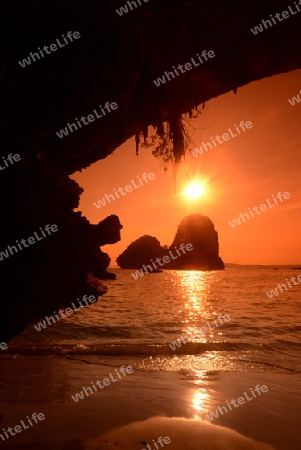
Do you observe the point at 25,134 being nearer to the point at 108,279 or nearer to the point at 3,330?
the point at 3,330

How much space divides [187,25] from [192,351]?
8552 mm

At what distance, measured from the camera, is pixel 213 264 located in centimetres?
12381

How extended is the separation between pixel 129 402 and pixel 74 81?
22.3 ft

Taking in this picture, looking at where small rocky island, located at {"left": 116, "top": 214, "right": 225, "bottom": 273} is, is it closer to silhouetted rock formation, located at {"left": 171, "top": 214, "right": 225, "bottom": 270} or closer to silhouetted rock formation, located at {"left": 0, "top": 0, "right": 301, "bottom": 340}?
silhouetted rock formation, located at {"left": 171, "top": 214, "right": 225, "bottom": 270}

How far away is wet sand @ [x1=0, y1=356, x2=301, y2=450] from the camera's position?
3.71m

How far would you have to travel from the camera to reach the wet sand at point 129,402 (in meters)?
3.71

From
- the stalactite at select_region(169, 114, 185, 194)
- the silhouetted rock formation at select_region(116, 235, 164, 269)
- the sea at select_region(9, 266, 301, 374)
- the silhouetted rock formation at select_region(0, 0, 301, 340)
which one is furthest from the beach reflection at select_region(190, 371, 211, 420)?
the silhouetted rock formation at select_region(116, 235, 164, 269)

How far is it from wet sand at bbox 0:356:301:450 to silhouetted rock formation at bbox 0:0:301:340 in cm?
178

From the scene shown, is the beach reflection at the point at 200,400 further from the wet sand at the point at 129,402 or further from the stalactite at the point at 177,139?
the stalactite at the point at 177,139

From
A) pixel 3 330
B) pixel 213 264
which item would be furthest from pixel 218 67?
pixel 213 264

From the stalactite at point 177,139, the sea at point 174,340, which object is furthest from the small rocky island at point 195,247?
the stalactite at point 177,139

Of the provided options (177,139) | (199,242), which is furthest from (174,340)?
(199,242)

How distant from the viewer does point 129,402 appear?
4805mm

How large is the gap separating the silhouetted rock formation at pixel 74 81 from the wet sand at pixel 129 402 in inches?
69.9
